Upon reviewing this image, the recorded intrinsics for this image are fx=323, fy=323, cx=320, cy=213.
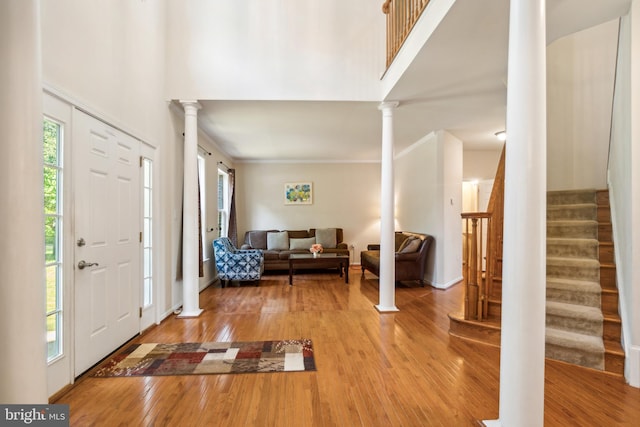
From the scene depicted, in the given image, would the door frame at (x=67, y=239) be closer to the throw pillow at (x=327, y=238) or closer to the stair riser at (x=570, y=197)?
the stair riser at (x=570, y=197)

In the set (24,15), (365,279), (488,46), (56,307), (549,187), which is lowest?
(365,279)

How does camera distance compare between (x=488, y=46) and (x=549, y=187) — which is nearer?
(x=488, y=46)

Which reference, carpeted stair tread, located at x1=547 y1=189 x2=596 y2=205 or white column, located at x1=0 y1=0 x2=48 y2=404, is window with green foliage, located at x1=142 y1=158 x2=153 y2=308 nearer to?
white column, located at x1=0 y1=0 x2=48 y2=404

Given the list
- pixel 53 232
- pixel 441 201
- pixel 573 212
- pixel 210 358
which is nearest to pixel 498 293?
pixel 573 212

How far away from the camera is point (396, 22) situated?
150 inches

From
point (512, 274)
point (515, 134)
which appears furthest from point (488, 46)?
point (512, 274)

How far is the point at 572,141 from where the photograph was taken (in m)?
4.14

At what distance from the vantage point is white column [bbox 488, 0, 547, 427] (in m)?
1.62

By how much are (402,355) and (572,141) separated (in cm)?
356

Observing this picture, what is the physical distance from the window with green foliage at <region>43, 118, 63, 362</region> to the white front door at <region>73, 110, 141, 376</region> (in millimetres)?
129

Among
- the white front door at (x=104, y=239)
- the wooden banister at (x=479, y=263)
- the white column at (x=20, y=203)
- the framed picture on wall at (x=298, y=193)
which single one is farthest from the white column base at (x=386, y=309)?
the framed picture on wall at (x=298, y=193)

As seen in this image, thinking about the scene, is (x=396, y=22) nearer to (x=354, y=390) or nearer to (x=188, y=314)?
(x=354, y=390)

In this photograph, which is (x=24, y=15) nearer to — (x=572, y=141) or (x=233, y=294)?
(x=233, y=294)

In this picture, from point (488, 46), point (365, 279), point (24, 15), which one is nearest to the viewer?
point (24, 15)
